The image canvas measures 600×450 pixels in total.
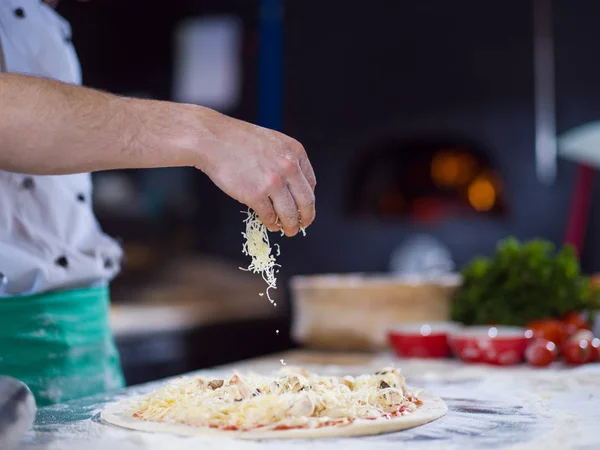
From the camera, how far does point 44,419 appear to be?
1.30 meters

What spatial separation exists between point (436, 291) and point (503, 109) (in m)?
3.17

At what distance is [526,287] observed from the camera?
7.50 ft

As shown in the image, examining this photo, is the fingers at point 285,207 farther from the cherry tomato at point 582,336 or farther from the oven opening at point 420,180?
the oven opening at point 420,180

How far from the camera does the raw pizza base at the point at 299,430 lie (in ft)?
3.72

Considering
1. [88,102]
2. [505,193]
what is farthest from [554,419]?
[505,193]

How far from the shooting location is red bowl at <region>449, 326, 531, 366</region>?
6.70 ft

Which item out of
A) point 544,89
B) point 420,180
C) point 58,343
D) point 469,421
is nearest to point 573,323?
point 469,421

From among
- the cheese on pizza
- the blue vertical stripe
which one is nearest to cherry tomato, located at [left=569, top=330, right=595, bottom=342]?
the cheese on pizza

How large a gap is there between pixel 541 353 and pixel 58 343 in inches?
47.3

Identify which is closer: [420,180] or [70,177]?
[70,177]

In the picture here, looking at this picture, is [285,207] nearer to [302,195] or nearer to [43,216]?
[302,195]

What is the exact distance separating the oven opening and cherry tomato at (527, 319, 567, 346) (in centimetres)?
329

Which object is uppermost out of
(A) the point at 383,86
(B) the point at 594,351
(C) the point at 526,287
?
(A) the point at 383,86

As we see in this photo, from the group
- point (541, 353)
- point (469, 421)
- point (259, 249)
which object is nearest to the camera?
point (469, 421)
